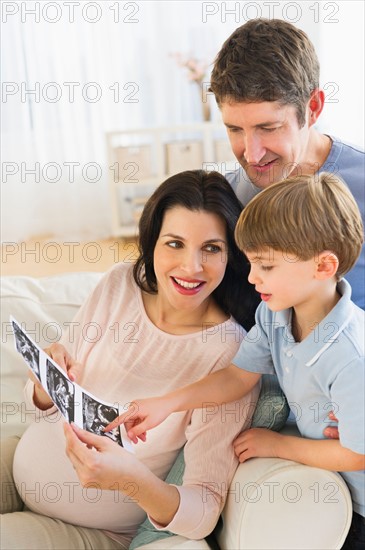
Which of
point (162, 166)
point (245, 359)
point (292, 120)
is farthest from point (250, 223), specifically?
point (162, 166)

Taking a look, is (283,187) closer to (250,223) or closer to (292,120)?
(250,223)

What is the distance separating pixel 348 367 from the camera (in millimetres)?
1281

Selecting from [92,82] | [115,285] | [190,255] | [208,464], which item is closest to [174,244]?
[190,255]

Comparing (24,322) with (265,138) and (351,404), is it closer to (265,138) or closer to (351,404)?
(265,138)

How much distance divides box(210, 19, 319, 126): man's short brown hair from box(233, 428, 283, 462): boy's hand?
70cm

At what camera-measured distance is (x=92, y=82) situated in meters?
5.17

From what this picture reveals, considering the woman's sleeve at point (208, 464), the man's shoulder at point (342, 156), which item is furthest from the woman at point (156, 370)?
the man's shoulder at point (342, 156)

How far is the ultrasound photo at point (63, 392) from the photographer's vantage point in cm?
140

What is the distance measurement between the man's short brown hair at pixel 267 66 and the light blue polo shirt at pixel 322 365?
47 cm

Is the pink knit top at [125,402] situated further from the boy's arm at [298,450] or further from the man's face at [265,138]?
the man's face at [265,138]

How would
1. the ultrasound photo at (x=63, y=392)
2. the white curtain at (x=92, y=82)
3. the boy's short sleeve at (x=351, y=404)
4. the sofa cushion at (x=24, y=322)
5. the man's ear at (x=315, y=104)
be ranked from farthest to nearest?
the white curtain at (x=92, y=82) < the sofa cushion at (x=24, y=322) < the man's ear at (x=315, y=104) < the ultrasound photo at (x=63, y=392) < the boy's short sleeve at (x=351, y=404)

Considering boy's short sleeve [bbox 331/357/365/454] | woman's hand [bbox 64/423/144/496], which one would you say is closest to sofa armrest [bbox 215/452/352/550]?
boy's short sleeve [bbox 331/357/365/454]

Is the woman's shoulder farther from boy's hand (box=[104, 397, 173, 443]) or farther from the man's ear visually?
the man's ear

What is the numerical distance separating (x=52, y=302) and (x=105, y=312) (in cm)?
43
